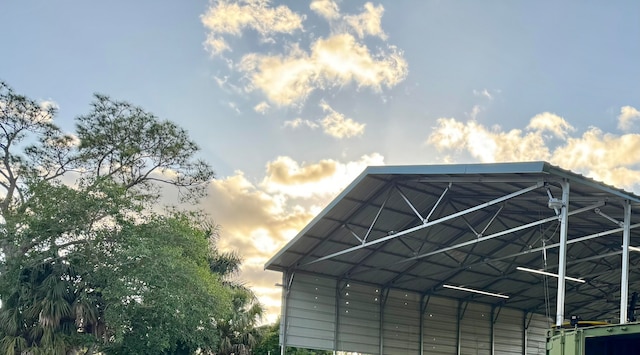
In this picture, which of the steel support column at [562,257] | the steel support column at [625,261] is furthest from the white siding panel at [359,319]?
the steel support column at [625,261]

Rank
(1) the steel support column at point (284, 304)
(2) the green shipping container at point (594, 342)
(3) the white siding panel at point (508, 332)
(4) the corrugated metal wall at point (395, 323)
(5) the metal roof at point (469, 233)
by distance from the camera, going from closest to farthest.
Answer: (2) the green shipping container at point (594, 342) < (5) the metal roof at point (469, 233) < (1) the steel support column at point (284, 304) < (4) the corrugated metal wall at point (395, 323) < (3) the white siding panel at point (508, 332)

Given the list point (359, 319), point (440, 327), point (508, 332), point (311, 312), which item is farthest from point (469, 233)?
point (508, 332)

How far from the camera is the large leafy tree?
20.4m

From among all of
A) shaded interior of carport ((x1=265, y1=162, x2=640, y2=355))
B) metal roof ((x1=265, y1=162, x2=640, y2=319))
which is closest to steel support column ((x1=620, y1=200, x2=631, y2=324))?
shaded interior of carport ((x1=265, y1=162, x2=640, y2=355))

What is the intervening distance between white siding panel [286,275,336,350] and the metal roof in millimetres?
554

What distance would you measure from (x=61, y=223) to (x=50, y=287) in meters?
2.02

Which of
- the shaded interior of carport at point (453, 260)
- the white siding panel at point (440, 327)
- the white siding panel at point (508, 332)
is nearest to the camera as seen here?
the shaded interior of carport at point (453, 260)

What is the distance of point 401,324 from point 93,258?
1412 centimetres

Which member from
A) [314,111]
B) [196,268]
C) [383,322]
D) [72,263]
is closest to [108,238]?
[72,263]

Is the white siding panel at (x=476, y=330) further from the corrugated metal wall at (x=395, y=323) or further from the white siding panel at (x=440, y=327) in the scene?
the white siding panel at (x=440, y=327)

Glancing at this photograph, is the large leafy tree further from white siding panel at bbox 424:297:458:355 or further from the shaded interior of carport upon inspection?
white siding panel at bbox 424:297:458:355

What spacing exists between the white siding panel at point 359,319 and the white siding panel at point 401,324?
61 centimetres

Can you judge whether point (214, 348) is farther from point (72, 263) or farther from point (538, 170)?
point (538, 170)

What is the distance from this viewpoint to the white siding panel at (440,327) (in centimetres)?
3059
